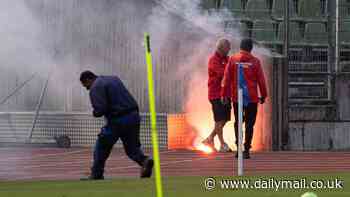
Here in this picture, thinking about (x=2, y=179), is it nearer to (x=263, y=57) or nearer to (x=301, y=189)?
(x=301, y=189)

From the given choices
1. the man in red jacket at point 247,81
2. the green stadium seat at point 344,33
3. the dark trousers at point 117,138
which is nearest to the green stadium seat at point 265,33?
the green stadium seat at point 344,33

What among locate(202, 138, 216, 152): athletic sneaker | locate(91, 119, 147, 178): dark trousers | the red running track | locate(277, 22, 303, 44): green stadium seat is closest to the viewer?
locate(91, 119, 147, 178): dark trousers

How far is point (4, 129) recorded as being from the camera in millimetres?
23891

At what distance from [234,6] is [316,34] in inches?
92.6

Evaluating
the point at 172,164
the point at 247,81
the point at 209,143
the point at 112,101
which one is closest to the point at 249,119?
the point at 247,81

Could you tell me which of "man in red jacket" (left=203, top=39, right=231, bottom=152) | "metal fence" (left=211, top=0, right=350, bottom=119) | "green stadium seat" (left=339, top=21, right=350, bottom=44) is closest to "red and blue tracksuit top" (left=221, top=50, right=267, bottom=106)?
"man in red jacket" (left=203, top=39, right=231, bottom=152)

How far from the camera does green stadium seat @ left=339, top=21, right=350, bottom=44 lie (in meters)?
27.8

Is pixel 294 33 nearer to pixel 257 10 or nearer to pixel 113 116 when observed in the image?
pixel 257 10

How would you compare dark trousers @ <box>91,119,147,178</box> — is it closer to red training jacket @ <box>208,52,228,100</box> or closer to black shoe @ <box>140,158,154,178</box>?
black shoe @ <box>140,158,154,178</box>

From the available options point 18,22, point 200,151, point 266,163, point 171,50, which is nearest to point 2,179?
point 18,22

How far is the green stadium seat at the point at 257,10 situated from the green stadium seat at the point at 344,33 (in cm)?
193

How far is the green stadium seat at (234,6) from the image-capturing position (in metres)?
28.5

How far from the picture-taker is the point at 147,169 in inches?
577

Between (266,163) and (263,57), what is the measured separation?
4.99m
